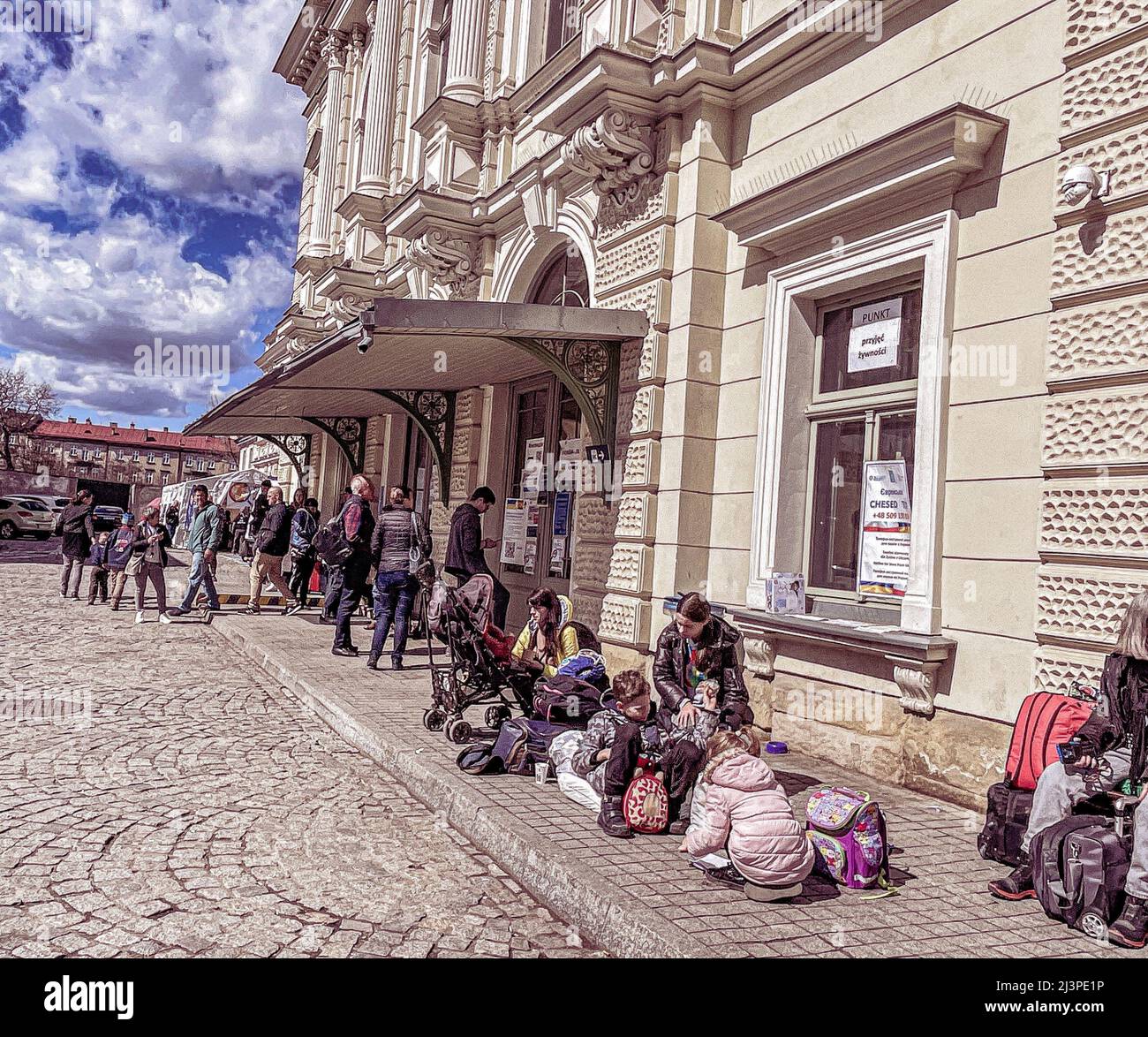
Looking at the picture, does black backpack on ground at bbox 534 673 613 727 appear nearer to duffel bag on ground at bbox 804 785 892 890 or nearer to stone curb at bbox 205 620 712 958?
stone curb at bbox 205 620 712 958

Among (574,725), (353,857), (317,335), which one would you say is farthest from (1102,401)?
(317,335)

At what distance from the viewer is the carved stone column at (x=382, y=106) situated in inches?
696

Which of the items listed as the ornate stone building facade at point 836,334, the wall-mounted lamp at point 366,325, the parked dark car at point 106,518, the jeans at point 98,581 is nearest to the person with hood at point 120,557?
the jeans at point 98,581

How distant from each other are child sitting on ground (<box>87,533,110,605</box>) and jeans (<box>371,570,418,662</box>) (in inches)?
304

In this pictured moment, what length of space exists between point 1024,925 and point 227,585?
17.2m

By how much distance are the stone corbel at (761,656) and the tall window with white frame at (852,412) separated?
0.52 metres

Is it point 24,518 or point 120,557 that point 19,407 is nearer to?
point 24,518

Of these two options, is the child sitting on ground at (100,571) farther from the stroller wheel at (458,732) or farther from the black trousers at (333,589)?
the stroller wheel at (458,732)

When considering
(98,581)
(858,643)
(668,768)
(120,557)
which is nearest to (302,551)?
(120,557)

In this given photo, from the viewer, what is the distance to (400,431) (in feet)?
56.4

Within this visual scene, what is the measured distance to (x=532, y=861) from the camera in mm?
4430

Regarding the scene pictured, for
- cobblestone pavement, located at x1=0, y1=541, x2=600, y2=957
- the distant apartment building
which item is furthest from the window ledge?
the distant apartment building

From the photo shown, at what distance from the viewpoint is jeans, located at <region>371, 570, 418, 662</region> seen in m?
10.1
